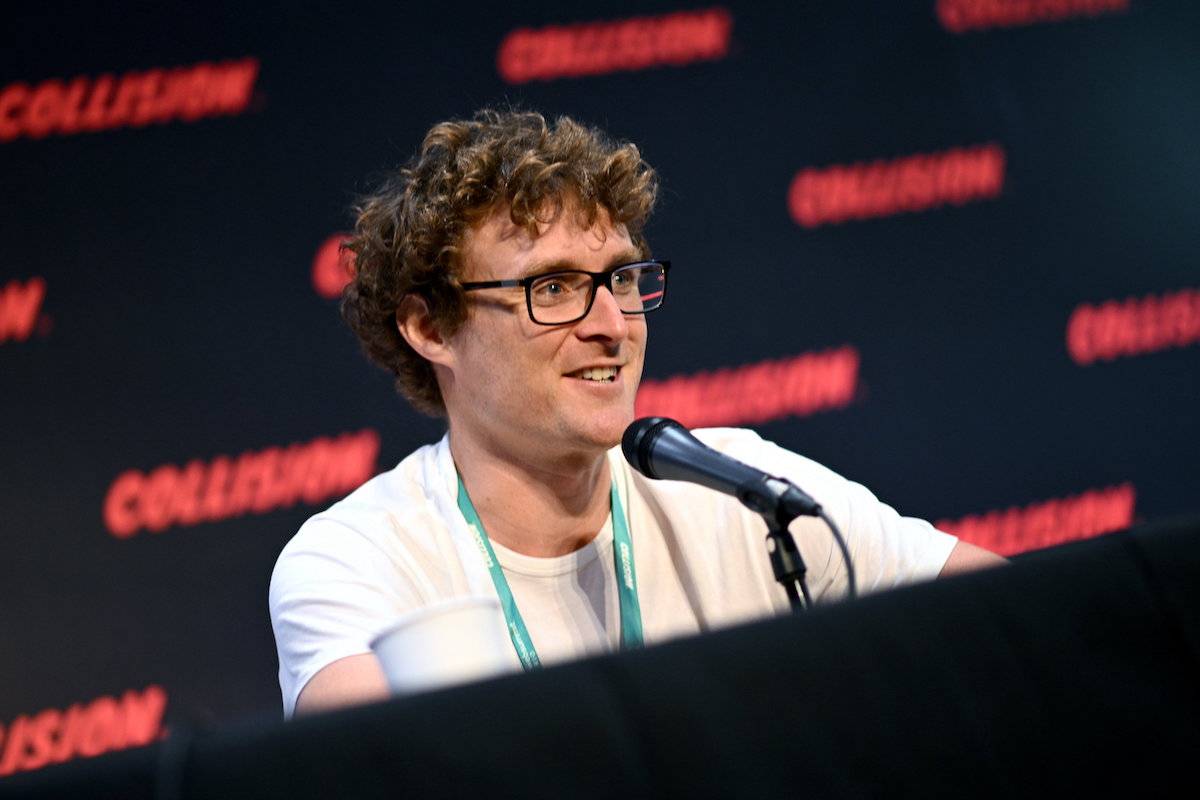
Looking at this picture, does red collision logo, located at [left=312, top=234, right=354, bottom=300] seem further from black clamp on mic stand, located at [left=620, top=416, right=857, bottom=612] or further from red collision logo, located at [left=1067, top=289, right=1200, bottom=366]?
red collision logo, located at [left=1067, top=289, right=1200, bottom=366]

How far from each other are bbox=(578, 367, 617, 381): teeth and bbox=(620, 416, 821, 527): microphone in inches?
17.9

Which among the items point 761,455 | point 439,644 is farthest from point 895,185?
point 439,644

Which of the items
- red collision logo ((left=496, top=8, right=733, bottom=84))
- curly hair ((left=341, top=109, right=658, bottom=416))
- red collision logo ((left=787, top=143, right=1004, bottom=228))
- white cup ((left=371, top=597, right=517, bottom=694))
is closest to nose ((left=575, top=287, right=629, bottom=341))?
curly hair ((left=341, top=109, right=658, bottom=416))

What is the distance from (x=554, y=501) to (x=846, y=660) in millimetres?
1205

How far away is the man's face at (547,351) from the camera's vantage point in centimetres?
184

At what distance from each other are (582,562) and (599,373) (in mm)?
301

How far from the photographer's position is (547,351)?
1.88 m

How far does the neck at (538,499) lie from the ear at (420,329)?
0.72 feet

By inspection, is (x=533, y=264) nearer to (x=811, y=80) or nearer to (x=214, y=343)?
(x=214, y=343)

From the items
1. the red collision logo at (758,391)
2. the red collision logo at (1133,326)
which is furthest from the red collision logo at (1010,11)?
the red collision logo at (758,391)

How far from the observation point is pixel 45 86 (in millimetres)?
2861

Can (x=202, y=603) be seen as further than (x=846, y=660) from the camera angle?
Yes

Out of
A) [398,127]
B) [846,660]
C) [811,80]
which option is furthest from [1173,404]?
[846,660]

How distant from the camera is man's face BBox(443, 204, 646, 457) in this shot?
184 centimetres
